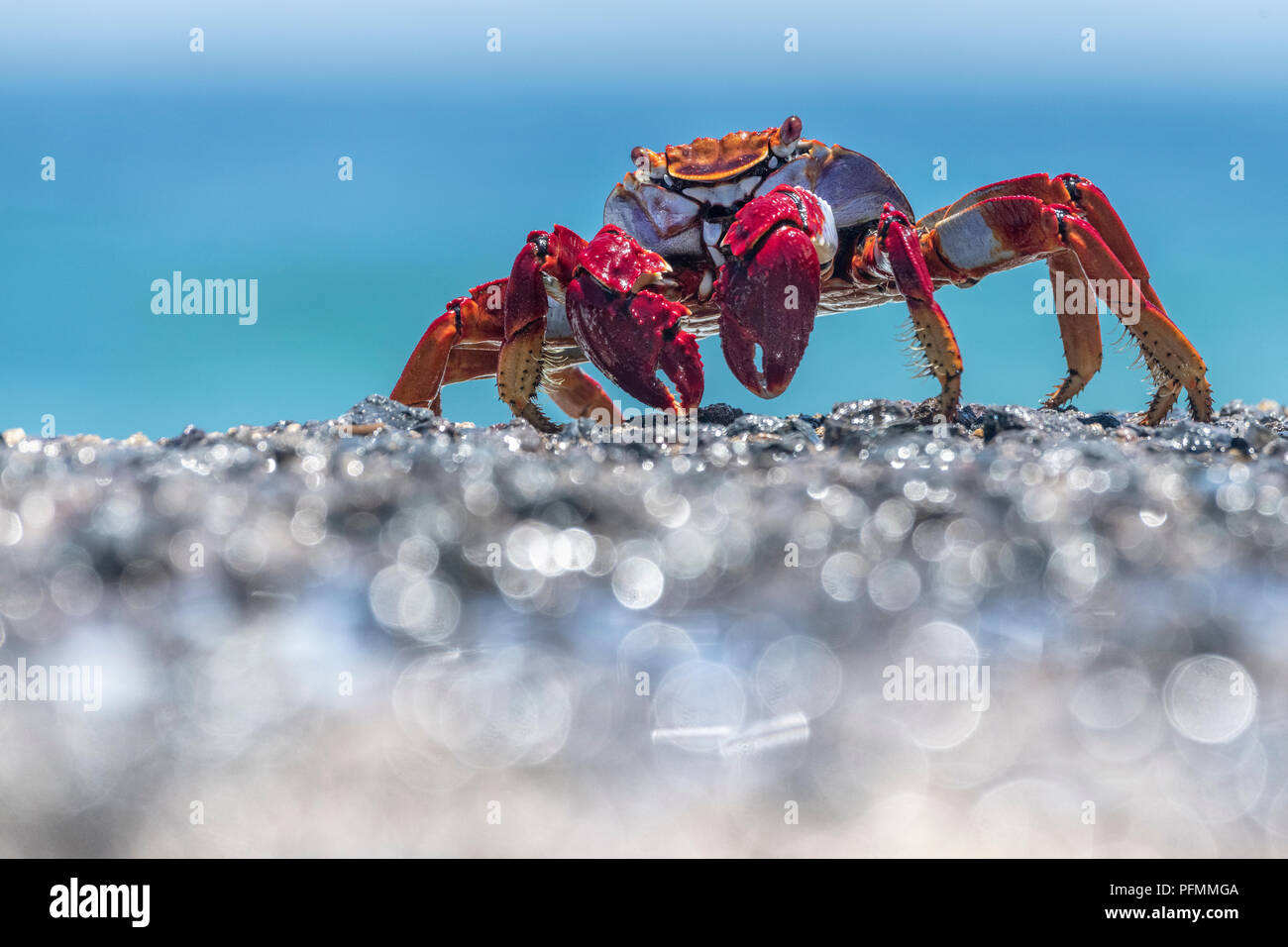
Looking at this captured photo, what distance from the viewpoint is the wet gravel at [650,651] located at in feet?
5.82

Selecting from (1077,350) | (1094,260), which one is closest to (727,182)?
(1094,260)

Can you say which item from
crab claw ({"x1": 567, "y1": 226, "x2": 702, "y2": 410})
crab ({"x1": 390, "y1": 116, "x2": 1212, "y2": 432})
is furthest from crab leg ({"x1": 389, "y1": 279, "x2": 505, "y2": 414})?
crab claw ({"x1": 567, "y1": 226, "x2": 702, "y2": 410})

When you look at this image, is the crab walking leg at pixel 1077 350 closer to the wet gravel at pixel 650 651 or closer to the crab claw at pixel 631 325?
the wet gravel at pixel 650 651

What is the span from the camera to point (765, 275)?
4590mm

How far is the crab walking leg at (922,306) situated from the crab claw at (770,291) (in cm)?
43

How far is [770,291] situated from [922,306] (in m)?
0.83

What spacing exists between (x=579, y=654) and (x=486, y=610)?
351 millimetres

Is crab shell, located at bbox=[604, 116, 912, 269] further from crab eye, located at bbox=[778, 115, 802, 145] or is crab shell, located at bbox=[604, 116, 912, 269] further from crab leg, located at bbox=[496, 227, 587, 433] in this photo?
crab leg, located at bbox=[496, 227, 587, 433]

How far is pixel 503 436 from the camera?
13.1ft

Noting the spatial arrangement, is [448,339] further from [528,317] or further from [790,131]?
[790,131]

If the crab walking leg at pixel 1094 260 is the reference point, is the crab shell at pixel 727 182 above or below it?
above

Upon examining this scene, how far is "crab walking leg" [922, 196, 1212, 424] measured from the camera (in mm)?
5184

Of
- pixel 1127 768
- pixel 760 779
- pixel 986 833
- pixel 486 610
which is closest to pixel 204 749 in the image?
pixel 486 610

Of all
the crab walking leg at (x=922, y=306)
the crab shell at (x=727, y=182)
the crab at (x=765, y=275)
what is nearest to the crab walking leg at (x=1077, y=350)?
the crab at (x=765, y=275)
